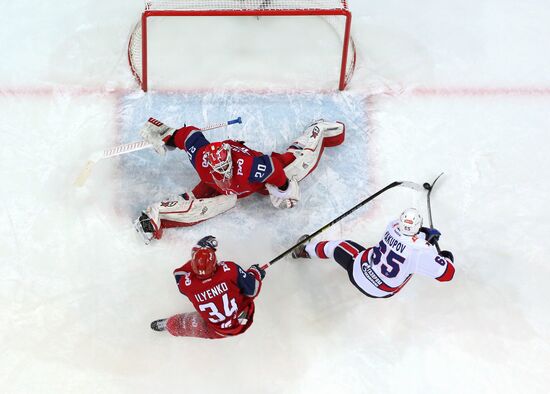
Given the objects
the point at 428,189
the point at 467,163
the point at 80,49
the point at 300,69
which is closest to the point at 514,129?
the point at 467,163

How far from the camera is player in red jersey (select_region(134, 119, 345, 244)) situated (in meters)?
4.52

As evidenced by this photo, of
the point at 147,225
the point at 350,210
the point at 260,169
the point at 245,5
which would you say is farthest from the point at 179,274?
the point at 245,5

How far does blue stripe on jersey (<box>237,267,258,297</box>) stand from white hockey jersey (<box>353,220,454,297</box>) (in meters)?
0.62

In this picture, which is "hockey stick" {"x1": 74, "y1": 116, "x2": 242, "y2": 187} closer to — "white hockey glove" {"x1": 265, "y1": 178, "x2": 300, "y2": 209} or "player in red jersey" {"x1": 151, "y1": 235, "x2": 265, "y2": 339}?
"white hockey glove" {"x1": 265, "y1": 178, "x2": 300, "y2": 209}

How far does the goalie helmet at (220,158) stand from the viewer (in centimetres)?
437

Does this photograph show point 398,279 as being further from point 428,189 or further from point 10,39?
point 10,39

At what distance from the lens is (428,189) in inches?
193

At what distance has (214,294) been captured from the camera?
4027mm

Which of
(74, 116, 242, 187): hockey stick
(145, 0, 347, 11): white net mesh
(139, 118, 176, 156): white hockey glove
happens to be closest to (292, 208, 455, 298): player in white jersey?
(74, 116, 242, 187): hockey stick

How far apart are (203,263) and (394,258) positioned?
1002 millimetres

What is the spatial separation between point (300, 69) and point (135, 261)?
1750 mm

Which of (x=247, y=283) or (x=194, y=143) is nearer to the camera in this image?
(x=247, y=283)

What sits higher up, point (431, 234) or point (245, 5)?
point (245, 5)

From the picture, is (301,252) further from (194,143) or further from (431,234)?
(194,143)
